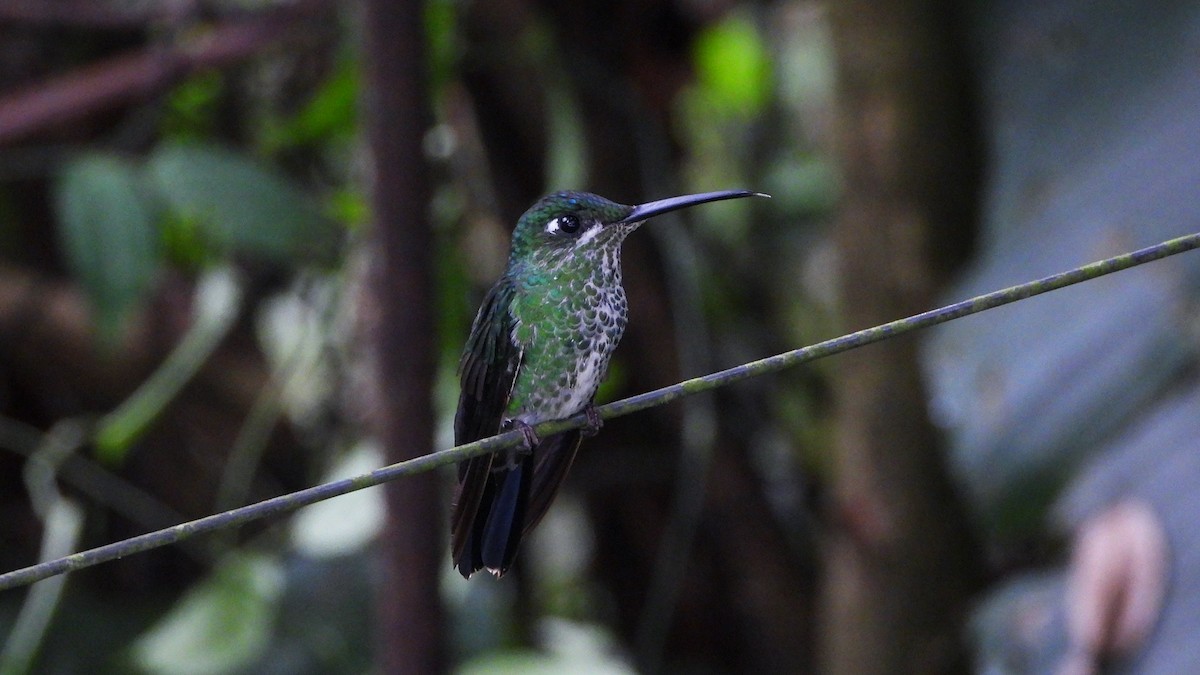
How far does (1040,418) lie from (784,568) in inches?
50.6

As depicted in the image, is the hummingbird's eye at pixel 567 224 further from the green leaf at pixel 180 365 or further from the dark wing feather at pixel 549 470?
the green leaf at pixel 180 365

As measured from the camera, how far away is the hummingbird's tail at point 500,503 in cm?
115

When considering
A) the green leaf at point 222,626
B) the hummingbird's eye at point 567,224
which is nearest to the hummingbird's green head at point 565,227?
the hummingbird's eye at point 567,224

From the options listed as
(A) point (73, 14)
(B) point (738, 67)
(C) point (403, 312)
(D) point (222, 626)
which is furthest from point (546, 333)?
(B) point (738, 67)

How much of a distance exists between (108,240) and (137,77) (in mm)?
623

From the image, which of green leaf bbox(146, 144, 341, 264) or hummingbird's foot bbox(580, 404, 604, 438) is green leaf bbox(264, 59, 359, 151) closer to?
green leaf bbox(146, 144, 341, 264)

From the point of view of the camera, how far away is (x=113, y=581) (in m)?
3.44

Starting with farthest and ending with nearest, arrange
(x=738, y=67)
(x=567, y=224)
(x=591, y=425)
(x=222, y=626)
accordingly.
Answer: (x=738, y=67)
(x=222, y=626)
(x=567, y=224)
(x=591, y=425)

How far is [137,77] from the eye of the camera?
121 inches

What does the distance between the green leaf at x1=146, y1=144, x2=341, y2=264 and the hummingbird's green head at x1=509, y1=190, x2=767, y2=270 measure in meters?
1.26

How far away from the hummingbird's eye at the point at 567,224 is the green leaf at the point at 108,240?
4.59ft

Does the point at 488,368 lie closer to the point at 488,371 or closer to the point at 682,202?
the point at 488,371

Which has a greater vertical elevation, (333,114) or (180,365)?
(333,114)

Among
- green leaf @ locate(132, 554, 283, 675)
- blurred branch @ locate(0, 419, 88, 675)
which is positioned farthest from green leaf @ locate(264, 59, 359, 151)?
green leaf @ locate(132, 554, 283, 675)
